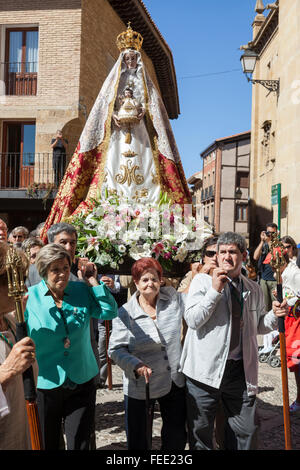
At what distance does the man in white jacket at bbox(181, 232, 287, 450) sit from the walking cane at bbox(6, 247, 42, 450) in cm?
114

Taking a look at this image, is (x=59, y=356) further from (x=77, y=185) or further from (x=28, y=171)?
(x=28, y=171)

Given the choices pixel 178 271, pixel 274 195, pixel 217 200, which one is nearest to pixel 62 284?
pixel 178 271

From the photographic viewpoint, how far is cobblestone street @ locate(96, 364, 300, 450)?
3.83 meters

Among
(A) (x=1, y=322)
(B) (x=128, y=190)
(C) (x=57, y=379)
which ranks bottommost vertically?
(C) (x=57, y=379)

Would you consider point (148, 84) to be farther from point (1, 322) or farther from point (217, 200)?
point (217, 200)

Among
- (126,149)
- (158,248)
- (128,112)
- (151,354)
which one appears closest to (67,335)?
(151,354)

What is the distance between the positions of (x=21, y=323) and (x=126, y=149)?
3476 mm

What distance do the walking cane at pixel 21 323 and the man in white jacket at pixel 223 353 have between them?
3.73ft

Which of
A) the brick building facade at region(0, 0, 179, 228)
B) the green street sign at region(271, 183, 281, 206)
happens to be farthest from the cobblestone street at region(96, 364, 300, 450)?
the brick building facade at region(0, 0, 179, 228)

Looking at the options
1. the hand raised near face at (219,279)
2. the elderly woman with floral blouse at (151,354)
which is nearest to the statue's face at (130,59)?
the elderly woman with floral blouse at (151,354)

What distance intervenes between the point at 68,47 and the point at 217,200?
2506 cm

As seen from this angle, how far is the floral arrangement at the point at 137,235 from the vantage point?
3.59m

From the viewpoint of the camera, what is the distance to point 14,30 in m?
15.6

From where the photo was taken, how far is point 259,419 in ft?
12.4
